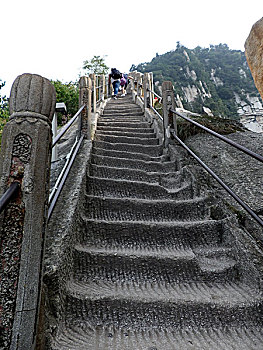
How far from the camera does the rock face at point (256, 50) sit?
181 centimetres

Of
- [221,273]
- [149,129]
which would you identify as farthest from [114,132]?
[221,273]

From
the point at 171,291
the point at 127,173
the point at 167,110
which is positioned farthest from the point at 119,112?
the point at 171,291

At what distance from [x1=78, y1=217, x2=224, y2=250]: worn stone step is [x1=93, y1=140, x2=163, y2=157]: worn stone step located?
1809 mm

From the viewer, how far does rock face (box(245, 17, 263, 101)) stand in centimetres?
181

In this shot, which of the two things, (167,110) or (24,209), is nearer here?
(24,209)

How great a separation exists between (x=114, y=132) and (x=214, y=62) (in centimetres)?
6355

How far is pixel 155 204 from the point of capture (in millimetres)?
2486

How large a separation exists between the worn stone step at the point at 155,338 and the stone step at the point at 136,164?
6.90 feet

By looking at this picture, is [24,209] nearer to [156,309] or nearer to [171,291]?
[156,309]

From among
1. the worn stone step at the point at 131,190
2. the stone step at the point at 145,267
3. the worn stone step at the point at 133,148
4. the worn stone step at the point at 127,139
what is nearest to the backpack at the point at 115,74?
the worn stone step at the point at 127,139

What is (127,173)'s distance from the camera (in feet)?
10.2

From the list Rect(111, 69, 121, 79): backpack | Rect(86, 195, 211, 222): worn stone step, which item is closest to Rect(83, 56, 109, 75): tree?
Rect(111, 69, 121, 79): backpack

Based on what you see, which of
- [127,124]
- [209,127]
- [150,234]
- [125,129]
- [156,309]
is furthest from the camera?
[127,124]

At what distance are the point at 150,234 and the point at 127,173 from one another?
1.09 m
